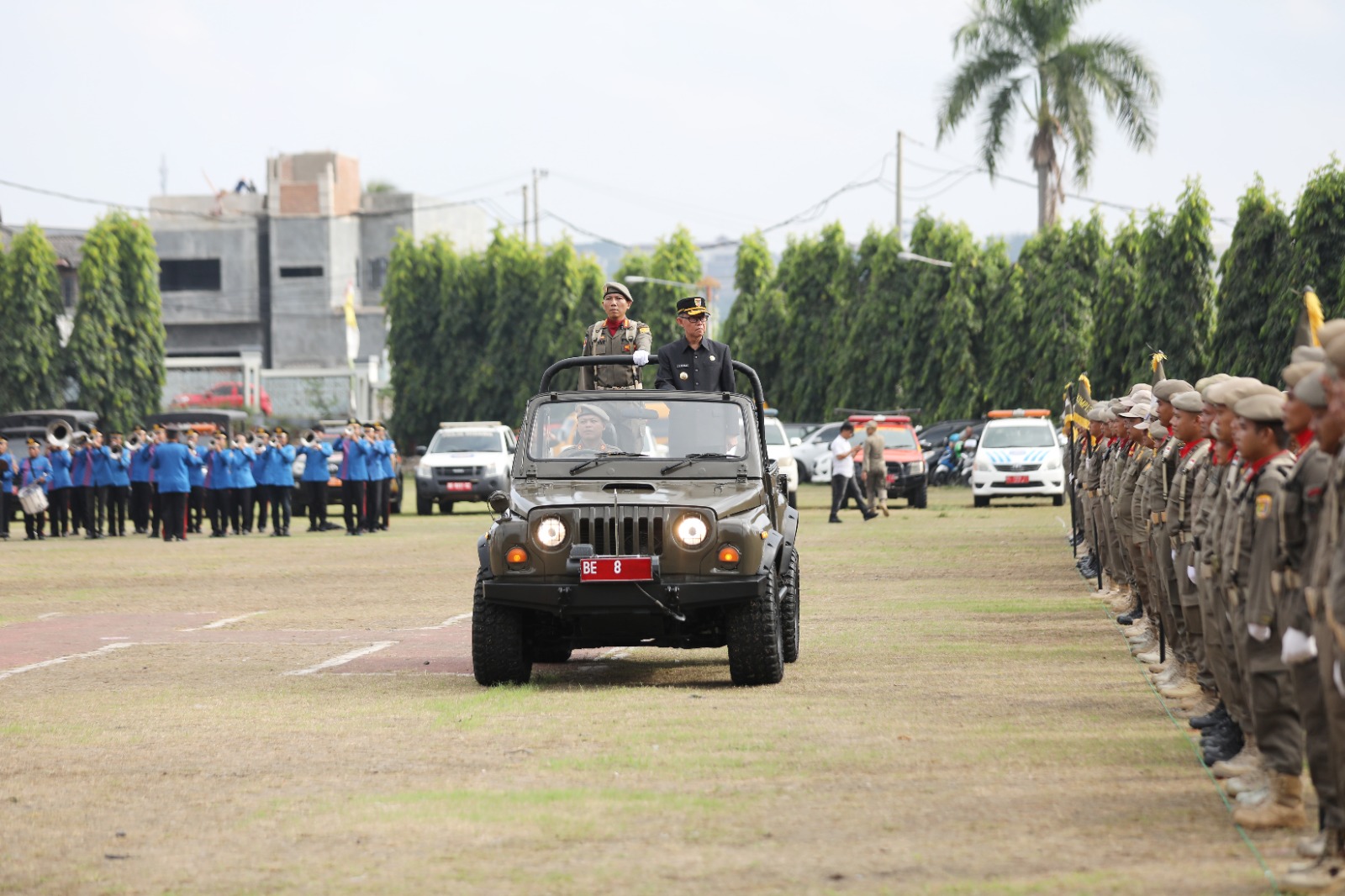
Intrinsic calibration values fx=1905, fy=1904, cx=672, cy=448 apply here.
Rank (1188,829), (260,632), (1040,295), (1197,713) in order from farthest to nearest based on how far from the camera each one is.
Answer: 1. (1040,295)
2. (260,632)
3. (1197,713)
4. (1188,829)

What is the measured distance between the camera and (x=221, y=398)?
231 ft

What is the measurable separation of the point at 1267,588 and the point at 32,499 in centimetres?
2734

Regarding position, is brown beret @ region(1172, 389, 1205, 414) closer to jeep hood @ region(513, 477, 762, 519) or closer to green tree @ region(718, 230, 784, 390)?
jeep hood @ region(513, 477, 762, 519)

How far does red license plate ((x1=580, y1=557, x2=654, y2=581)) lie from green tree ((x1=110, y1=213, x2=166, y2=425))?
180 ft

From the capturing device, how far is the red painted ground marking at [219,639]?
43.1 feet

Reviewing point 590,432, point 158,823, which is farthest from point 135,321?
point 158,823

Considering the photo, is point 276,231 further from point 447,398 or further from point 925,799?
point 925,799

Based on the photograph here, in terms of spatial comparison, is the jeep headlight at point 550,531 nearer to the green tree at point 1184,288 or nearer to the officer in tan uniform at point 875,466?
the officer in tan uniform at point 875,466

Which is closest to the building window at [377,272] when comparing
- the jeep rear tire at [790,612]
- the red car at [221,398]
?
the red car at [221,398]

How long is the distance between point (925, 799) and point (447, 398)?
62046mm

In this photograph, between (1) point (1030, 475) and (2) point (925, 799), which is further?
(1) point (1030, 475)

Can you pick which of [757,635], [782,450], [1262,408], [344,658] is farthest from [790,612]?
[782,450]

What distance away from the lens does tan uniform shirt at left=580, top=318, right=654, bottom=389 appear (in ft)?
42.8

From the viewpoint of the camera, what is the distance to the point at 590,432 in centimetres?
1217
